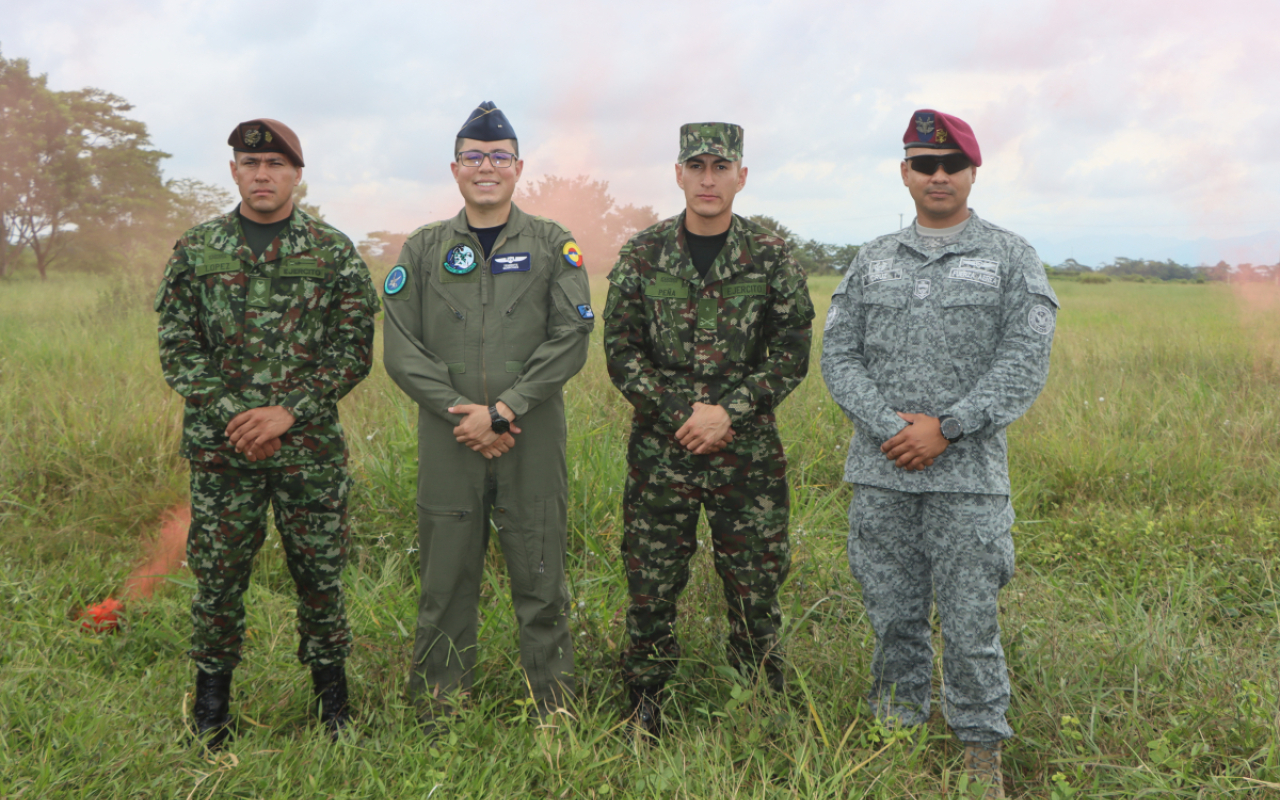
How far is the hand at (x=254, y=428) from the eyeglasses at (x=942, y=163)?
7.64ft

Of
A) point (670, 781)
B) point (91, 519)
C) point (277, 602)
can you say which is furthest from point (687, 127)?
point (91, 519)

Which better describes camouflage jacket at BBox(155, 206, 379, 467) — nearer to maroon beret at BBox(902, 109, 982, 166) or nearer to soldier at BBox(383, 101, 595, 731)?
soldier at BBox(383, 101, 595, 731)

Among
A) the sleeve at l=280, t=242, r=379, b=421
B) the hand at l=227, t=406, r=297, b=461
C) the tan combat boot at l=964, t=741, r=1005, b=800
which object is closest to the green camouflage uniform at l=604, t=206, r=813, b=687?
the tan combat boot at l=964, t=741, r=1005, b=800

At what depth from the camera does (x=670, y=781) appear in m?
2.35

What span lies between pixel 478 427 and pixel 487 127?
1.09m

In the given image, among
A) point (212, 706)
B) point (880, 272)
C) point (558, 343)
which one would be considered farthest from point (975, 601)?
point (212, 706)

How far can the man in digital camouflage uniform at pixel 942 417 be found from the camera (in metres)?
2.44

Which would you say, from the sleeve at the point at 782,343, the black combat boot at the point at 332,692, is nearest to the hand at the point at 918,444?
the sleeve at the point at 782,343

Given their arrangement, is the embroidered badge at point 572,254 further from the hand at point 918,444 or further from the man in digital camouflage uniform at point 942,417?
the hand at point 918,444

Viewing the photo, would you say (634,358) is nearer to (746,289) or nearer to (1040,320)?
(746,289)

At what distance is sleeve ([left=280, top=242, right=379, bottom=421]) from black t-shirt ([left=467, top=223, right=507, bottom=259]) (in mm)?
448

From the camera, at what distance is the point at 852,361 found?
2.67 metres

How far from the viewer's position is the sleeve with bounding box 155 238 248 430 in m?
2.70

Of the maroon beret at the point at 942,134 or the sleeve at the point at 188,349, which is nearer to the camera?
the maroon beret at the point at 942,134
